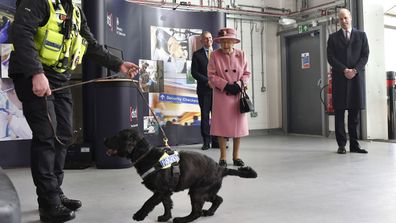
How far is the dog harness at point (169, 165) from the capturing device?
2.13 metres

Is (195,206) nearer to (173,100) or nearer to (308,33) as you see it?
(173,100)

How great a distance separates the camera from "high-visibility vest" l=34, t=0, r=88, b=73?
2127 mm

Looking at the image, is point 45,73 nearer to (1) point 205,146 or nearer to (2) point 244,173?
(2) point 244,173

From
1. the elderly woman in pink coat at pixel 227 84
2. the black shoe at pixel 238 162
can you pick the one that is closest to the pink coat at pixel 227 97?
the elderly woman in pink coat at pixel 227 84

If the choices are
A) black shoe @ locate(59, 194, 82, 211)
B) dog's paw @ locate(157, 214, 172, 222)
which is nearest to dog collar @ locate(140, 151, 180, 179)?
dog's paw @ locate(157, 214, 172, 222)

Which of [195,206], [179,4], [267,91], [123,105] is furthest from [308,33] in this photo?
[195,206]

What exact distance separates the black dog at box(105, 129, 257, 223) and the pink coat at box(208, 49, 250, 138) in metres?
1.65

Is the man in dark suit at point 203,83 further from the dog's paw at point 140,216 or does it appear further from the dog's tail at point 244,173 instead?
the dog's paw at point 140,216

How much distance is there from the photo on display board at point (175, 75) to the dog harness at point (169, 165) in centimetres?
365

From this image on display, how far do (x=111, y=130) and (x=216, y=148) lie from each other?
76.5 inches

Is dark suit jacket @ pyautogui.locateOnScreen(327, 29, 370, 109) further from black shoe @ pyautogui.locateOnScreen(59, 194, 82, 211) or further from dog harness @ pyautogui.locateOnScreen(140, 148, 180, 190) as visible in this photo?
black shoe @ pyautogui.locateOnScreen(59, 194, 82, 211)

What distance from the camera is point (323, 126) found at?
708 centimetres

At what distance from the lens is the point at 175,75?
6035 millimetres

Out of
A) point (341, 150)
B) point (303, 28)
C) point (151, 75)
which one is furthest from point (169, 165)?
point (303, 28)
